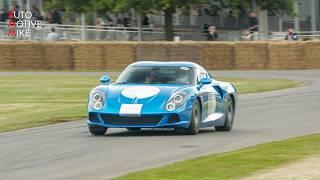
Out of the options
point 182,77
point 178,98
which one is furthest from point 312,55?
point 178,98

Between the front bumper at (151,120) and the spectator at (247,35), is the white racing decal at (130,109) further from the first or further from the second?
the spectator at (247,35)

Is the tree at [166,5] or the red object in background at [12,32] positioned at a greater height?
the tree at [166,5]

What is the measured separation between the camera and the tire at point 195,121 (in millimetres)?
13595

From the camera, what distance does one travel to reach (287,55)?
123ft

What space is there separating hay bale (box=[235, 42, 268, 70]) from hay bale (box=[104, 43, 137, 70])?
14.6 feet

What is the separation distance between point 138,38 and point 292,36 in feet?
26.7

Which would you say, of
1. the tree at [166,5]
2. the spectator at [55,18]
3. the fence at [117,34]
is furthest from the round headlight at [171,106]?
the spectator at [55,18]

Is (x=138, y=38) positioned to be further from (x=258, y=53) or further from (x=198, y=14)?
(x=258, y=53)

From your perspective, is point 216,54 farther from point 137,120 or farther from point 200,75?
point 137,120

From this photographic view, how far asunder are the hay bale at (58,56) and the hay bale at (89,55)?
0.35m

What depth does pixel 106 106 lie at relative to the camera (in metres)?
13.5

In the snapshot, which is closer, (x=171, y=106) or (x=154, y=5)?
(x=171, y=106)

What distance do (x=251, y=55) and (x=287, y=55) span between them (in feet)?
4.91

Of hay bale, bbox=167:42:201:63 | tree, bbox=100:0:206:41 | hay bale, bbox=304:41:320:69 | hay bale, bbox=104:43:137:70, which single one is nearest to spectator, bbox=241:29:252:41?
tree, bbox=100:0:206:41
